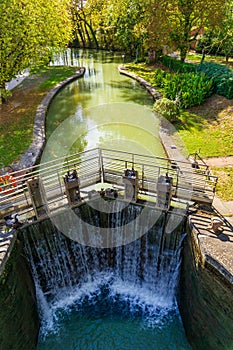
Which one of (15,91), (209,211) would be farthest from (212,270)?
(15,91)

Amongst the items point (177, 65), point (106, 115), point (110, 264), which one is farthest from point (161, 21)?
point (110, 264)

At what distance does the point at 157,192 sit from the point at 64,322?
16.9 ft

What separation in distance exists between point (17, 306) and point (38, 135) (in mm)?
9290

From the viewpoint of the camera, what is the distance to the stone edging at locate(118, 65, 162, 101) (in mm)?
18794

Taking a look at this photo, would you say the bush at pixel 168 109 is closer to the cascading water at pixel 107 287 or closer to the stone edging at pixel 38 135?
the stone edging at pixel 38 135

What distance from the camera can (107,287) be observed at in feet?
31.1

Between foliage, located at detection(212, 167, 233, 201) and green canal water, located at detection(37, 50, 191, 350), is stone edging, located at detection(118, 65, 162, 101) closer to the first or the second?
green canal water, located at detection(37, 50, 191, 350)

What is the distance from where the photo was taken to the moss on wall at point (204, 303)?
6.45 metres

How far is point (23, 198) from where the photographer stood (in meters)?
8.43

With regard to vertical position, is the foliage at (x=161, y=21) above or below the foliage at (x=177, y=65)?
above

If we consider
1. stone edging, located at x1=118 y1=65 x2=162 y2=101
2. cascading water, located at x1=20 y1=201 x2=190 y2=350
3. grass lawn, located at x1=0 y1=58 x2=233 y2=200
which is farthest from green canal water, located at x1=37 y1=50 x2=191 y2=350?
stone edging, located at x1=118 y1=65 x2=162 y2=101

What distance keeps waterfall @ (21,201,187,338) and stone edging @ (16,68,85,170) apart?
4.43 m

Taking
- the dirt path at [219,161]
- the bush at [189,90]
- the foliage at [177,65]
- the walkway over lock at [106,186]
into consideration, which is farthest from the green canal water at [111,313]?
the foliage at [177,65]

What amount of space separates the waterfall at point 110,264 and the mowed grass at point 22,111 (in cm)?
516
